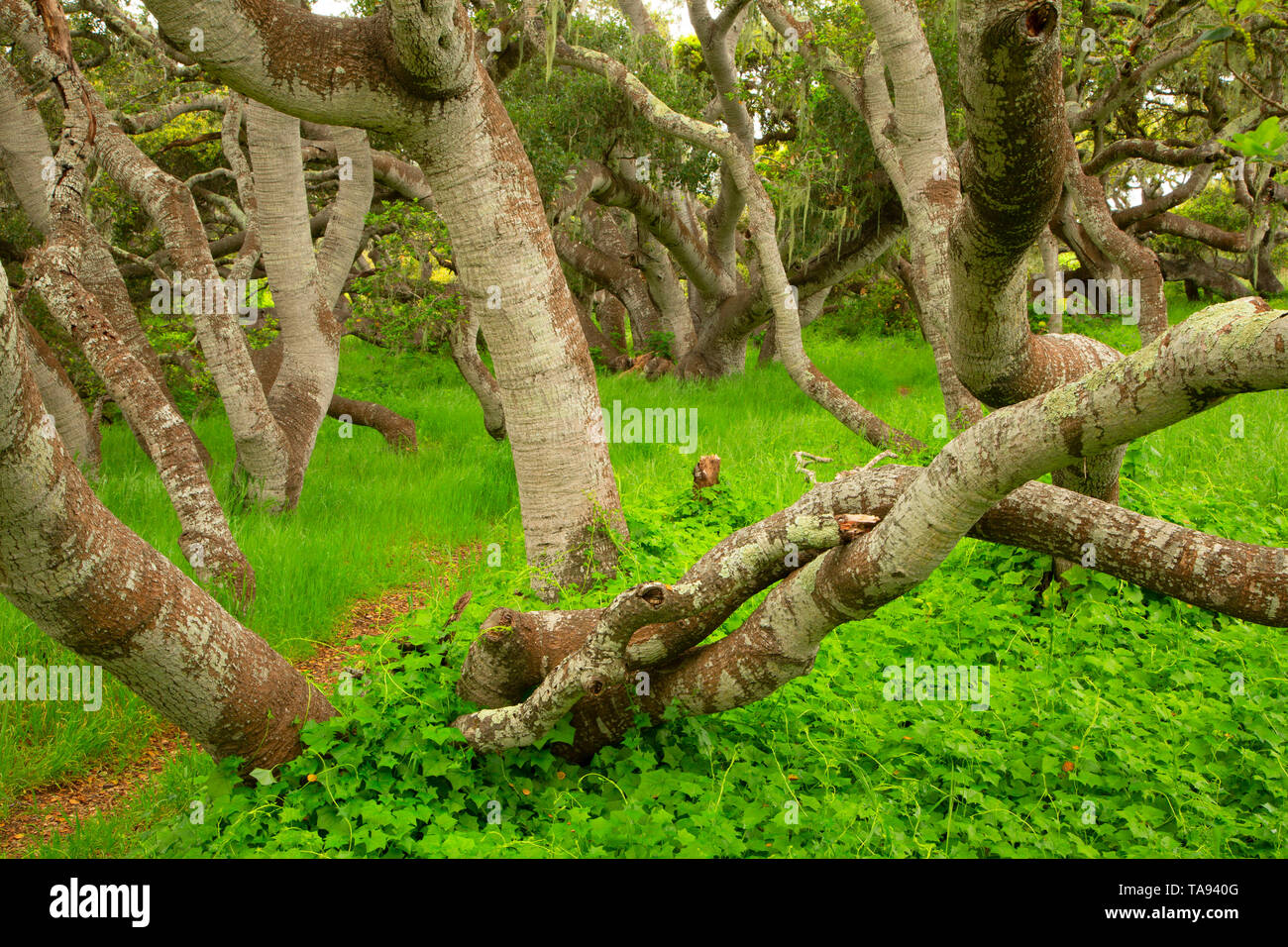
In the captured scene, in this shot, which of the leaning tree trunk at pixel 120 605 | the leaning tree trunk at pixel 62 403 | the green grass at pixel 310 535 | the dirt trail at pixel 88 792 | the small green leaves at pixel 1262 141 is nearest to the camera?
the small green leaves at pixel 1262 141

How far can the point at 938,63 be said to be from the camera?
34.1 feet

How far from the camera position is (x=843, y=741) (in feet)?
13.6

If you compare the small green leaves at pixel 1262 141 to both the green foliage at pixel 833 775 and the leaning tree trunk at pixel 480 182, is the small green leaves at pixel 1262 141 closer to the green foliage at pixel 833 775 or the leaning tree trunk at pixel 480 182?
the green foliage at pixel 833 775

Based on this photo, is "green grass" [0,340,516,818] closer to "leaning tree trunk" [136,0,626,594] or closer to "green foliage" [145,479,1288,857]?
"green foliage" [145,479,1288,857]

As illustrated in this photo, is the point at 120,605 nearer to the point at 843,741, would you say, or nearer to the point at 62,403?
the point at 843,741

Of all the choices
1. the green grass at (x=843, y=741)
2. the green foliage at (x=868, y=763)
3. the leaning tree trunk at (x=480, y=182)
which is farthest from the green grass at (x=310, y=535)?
the leaning tree trunk at (x=480, y=182)

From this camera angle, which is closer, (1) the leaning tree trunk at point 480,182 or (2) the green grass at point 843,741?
(2) the green grass at point 843,741

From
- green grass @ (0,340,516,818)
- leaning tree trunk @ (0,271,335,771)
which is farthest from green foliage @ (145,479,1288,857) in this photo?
green grass @ (0,340,516,818)

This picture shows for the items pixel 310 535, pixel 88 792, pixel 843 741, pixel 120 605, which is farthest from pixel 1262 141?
pixel 310 535

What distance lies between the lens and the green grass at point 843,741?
3471 millimetres

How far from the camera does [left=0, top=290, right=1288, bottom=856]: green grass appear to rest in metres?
3.47
